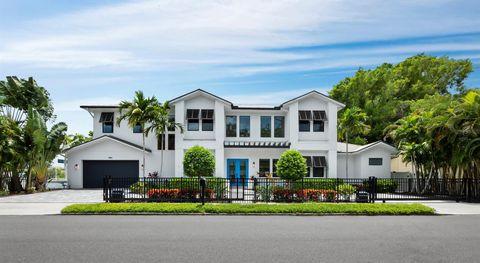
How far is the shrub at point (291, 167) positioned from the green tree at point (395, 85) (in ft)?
72.7

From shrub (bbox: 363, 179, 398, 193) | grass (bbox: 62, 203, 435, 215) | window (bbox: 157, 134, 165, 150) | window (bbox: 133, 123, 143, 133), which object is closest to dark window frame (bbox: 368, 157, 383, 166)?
shrub (bbox: 363, 179, 398, 193)

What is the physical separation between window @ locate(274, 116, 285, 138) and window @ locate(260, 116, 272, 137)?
524mm

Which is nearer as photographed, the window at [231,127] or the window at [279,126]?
the window at [231,127]

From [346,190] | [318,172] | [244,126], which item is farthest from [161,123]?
[346,190]

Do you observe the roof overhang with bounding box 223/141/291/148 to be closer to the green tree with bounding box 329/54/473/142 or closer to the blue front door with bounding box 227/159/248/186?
the blue front door with bounding box 227/159/248/186

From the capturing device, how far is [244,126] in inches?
1325

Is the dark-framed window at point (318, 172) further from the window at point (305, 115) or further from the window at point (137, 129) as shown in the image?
the window at point (137, 129)

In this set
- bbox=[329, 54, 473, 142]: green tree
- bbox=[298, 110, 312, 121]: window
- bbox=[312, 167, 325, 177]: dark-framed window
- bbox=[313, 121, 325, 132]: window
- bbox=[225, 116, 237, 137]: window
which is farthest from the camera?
bbox=[329, 54, 473, 142]: green tree

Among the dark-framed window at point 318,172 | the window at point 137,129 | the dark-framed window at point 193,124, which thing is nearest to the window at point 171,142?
the dark-framed window at point 193,124

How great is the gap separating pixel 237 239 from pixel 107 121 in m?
25.8

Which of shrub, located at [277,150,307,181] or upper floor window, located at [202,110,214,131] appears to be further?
upper floor window, located at [202,110,214,131]

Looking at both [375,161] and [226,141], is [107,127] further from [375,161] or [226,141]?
[375,161]

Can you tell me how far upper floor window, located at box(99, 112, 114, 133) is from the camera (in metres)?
33.3

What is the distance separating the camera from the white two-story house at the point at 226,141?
104 ft
